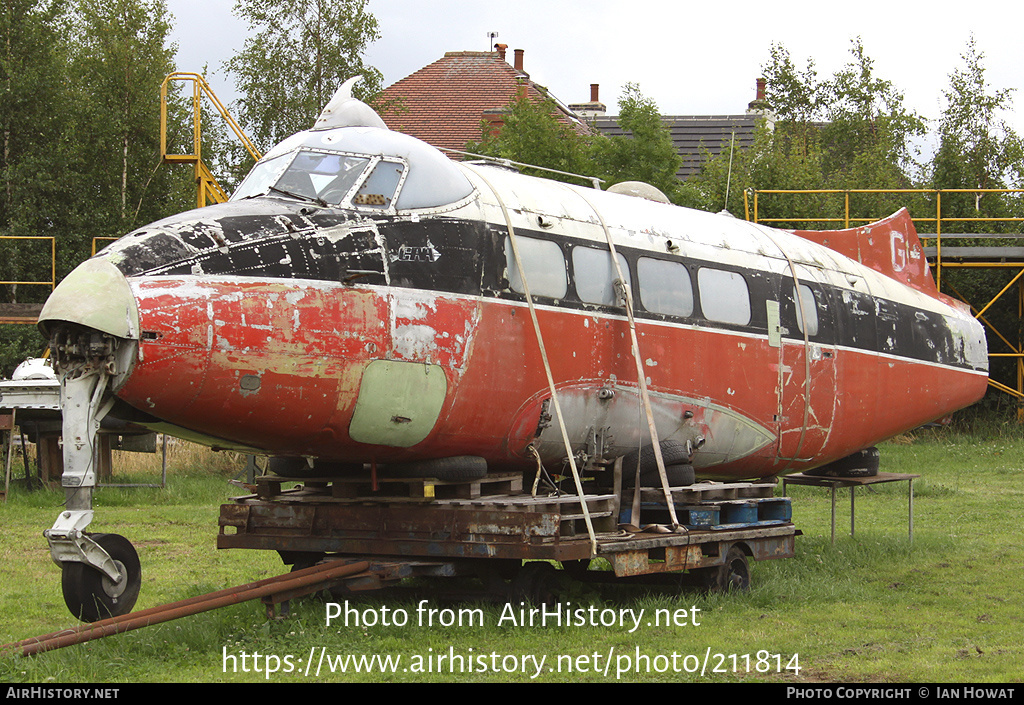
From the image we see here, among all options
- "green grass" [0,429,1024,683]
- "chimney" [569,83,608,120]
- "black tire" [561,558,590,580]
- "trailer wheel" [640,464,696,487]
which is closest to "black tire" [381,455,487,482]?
"green grass" [0,429,1024,683]

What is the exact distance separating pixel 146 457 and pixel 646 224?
13469 mm

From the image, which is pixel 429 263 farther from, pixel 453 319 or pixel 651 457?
pixel 651 457

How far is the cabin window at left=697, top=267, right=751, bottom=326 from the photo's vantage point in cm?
1058

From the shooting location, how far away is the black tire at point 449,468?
8.68 metres

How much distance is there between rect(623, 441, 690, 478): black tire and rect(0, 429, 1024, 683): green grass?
3.71 ft

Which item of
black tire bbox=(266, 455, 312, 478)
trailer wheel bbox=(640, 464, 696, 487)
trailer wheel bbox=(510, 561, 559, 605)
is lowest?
trailer wheel bbox=(510, 561, 559, 605)

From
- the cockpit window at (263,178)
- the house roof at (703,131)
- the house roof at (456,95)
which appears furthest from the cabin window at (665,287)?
the house roof at (703,131)

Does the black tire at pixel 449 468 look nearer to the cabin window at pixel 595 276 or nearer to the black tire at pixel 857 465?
the cabin window at pixel 595 276

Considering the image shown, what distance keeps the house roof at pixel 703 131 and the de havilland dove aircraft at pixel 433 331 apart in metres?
27.2

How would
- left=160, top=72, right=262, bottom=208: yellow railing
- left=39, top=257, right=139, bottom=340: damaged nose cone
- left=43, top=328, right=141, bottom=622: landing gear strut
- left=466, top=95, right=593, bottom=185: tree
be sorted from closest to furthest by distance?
left=39, top=257, right=139, bottom=340: damaged nose cone < left=43, top=328, right=141, bottom=622: landing gear strut < left=160, top=72, right=262, bottom=208: yellow railing < left=466, top=95, right=593, bottom=185: tree

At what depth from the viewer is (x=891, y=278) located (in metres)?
13.9

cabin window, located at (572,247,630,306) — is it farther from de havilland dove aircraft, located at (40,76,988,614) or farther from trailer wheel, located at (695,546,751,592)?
trailer wheel, located at (695,546,751,592)

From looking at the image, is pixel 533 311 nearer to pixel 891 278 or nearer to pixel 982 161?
pixel 891 278

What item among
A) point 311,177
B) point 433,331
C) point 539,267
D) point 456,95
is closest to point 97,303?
point 311,177
